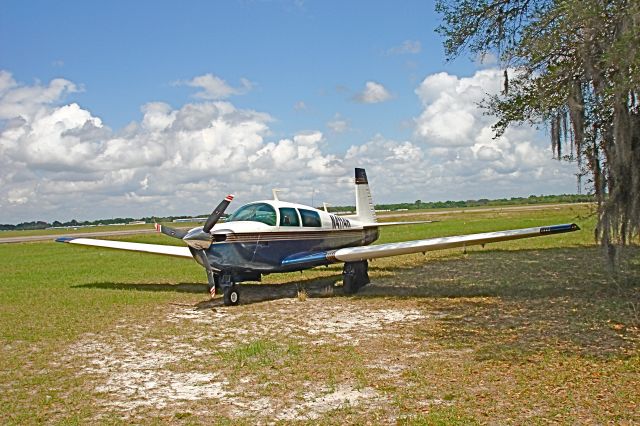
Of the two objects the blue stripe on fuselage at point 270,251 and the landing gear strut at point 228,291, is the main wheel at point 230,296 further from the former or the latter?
the blue stripe on fuselage at point 270,251

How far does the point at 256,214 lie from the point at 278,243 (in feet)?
3.03

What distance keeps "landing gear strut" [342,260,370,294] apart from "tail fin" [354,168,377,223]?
417 cm

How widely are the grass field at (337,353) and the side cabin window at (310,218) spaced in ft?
6.14

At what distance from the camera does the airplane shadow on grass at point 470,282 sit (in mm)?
→ 12844

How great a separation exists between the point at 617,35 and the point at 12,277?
21.0 metres

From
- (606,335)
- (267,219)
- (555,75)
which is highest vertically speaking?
(555,75)

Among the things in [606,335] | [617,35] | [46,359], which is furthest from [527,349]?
[46,359]

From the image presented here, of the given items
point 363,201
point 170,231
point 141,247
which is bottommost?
point 141,247

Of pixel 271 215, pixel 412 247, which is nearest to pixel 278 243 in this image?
pixel 271 215

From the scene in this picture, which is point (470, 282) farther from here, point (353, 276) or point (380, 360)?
point (380, 360)

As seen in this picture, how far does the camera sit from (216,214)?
39.4ft

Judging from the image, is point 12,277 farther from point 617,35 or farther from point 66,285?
point 617,35

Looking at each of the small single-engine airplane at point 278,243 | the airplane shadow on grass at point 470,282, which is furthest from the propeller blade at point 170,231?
the airplane shadow on grass at point 470,282

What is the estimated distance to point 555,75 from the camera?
9664 millimetres
